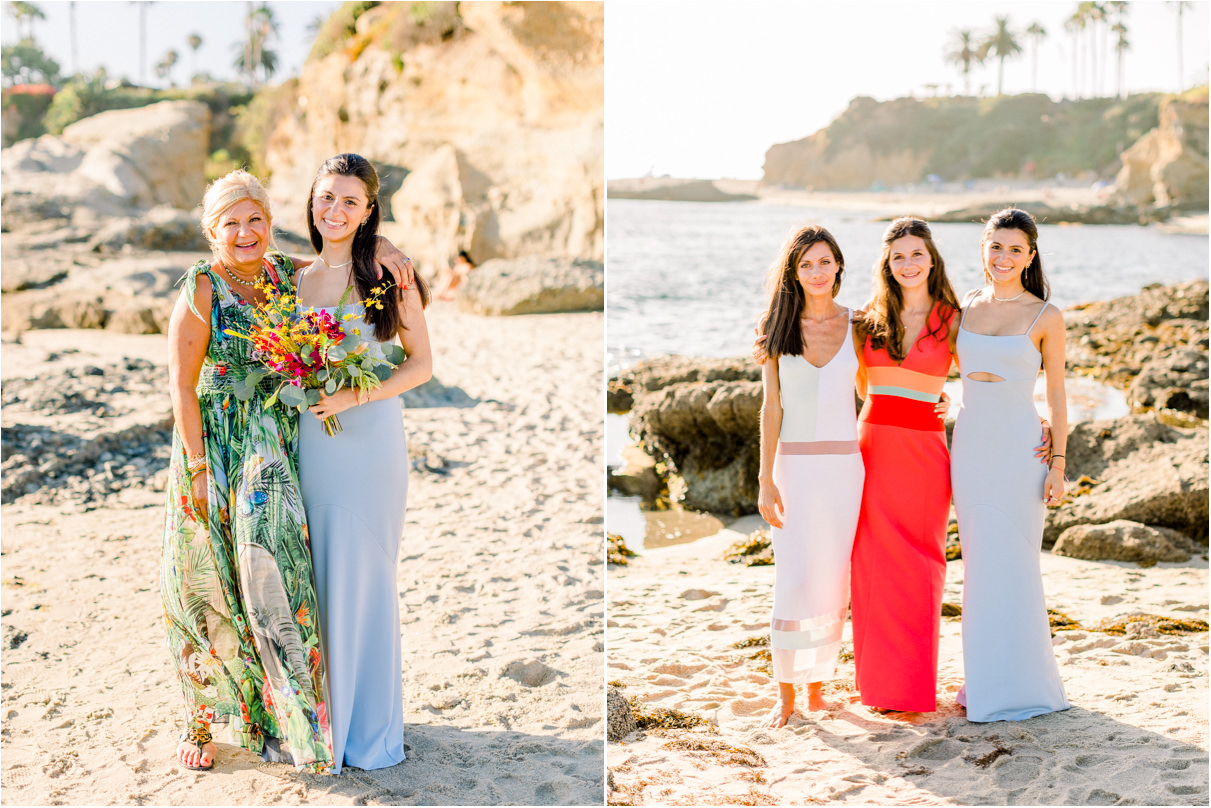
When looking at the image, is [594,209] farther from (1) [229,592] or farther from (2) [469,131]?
(1) [229,592]

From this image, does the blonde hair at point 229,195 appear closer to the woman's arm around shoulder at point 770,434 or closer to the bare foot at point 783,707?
the woman's arm around shoulder at point 770,434

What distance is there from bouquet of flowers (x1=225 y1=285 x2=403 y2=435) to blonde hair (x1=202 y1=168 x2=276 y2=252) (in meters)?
0.31

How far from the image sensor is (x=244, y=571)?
10.8 ft

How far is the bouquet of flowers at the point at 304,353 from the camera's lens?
3.26 m

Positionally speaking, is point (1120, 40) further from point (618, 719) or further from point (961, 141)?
point (618, 719)

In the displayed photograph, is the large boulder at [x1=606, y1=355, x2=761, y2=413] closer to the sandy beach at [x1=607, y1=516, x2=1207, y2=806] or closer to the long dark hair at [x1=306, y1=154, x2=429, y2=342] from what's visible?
the sandy beach at [x1=607, y1=516, x2=1207, y2=806]

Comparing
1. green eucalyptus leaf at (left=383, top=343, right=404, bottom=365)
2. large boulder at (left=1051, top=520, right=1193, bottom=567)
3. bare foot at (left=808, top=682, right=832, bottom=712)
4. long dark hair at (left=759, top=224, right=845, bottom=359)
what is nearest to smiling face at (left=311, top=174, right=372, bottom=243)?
green eucalyptus leaf at (left=383, top=343, right=404, bottom=365)

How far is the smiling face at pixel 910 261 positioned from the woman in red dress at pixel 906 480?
1cm

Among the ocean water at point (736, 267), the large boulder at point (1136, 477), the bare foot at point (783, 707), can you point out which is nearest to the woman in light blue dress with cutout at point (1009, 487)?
the bare foot at point (783, 707)

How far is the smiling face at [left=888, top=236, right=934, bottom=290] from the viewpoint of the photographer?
153 inches

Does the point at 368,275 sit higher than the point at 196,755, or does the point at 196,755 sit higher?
the point at 368,275

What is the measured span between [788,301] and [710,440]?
4.19 m

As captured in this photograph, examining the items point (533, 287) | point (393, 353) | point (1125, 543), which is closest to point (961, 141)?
point (533, 287)

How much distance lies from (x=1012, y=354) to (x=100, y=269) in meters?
15.5
